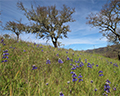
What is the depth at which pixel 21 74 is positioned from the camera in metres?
2.39

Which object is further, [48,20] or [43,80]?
[48,20]

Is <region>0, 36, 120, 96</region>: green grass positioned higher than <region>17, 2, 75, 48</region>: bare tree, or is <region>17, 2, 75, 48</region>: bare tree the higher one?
<region>17, 2, 75, 48</region>: bare tree

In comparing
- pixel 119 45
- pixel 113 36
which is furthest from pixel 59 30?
pixel 119 45

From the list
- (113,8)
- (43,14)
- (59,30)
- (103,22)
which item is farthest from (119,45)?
(43,14)

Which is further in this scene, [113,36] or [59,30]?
[59,30]

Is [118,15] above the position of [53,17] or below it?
below

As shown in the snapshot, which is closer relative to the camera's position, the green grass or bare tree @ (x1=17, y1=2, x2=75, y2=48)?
the green grass

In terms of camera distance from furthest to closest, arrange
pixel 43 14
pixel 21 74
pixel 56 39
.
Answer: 1. pixel 56 39
2. pixel 43 14
3. pixel 21 74

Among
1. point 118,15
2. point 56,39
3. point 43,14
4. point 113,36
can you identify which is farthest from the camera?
point 56,39

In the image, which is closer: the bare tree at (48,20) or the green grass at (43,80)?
the green grass at (43,80)

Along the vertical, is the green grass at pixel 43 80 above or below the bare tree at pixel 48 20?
below

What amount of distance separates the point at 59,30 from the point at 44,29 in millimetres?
5282

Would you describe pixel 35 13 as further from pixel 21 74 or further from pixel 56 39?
pixel 21 74

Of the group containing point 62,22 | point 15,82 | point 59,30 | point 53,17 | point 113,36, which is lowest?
point 15,82
